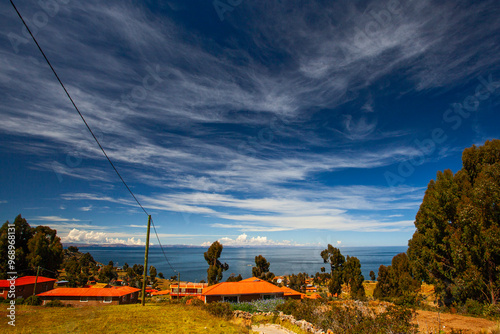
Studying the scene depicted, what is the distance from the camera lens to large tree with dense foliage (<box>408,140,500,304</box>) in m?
19.3

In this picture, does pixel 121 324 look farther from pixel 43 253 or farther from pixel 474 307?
pixel 43 253

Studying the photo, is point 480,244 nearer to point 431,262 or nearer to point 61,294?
point 431,262

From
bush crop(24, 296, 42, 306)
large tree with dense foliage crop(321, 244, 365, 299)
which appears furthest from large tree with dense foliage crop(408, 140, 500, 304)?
bush crop(24, 296, 42, 306)

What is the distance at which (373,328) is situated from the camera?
455 inches

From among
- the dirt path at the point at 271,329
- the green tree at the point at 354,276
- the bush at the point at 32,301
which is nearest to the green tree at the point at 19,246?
the bush at the point at 32,301

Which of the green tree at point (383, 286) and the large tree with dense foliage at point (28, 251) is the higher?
the large tree with dense foliage at point (28, 251)

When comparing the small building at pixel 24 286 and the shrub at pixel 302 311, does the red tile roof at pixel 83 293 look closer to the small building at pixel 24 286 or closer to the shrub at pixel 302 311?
the small building at pixel 24 286

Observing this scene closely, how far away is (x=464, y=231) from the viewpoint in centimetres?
2109

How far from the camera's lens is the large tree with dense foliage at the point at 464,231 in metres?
19.3

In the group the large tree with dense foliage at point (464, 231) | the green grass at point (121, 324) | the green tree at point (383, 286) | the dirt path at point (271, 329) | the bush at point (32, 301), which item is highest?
the large tree with dense foliage at point (464, 231)

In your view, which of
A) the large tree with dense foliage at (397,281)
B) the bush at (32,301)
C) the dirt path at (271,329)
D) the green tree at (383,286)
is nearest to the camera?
the dirt path at (271,329)

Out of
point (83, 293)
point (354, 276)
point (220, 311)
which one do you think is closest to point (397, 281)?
point (354, 276)

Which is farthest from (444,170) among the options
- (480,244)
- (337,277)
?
(337,277)

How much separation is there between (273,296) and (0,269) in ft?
147
